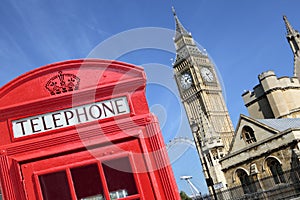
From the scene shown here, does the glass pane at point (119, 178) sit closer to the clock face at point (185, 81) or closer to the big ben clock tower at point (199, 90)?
the big ben clock tower at point (199, 90)

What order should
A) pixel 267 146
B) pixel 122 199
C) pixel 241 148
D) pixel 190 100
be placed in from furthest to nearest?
pixel 190 100 < pixel 241 148 < pixel 267 146 < pixel 122 199

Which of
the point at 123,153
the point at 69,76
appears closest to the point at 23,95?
the point at 69,76

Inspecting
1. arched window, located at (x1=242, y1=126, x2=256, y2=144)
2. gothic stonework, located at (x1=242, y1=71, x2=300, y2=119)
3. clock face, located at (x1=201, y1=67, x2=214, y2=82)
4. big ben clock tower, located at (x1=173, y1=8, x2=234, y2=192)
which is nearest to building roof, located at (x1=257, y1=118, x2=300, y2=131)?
arched window, located at (x1=242, y1=126, x2=256, y2=144)

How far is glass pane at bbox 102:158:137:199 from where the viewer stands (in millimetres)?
4555

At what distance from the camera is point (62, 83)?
4.84m

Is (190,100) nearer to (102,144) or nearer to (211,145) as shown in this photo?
(211,145)

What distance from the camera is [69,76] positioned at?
15.9ft

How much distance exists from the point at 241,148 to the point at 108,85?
2312 centimetres

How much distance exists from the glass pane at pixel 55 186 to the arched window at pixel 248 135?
905 inches

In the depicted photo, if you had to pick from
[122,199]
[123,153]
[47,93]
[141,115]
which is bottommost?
[122,199]

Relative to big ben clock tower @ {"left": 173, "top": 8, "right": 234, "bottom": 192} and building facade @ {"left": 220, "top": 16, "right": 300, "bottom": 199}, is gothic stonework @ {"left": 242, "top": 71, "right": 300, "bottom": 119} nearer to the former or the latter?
building facade @ {"left": 220, "top": 16, "right": 300, "bottom": 199}

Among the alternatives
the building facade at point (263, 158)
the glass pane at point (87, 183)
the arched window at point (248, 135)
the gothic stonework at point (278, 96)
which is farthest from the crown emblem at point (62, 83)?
the gothic stonework at point (278, 96)

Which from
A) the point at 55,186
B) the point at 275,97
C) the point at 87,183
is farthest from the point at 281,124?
the point at 55,186

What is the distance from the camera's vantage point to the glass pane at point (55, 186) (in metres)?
4.54
